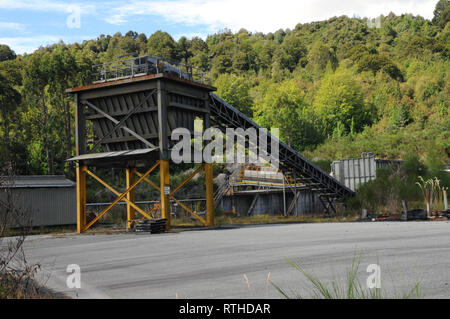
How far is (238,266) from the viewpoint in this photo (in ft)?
34.1

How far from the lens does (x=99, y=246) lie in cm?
1700

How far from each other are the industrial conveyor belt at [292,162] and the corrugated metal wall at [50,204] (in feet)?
38.0

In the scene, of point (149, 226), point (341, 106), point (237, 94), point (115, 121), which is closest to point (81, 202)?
point (115, 121)

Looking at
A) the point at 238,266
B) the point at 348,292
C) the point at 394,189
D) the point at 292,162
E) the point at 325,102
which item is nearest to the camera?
the point at 348,292

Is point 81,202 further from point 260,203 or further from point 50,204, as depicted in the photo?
point 260,203

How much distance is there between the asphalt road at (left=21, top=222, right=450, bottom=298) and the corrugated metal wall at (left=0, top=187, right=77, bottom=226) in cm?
1436

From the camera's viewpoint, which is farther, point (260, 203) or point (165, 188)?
point (260, 203)

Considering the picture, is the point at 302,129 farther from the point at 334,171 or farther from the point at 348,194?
the point at 348,194

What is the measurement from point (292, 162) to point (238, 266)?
23.1m

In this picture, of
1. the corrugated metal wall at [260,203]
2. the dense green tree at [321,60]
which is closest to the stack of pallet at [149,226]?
the corrugated metal wall at [260,203]

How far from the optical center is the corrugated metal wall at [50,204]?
2927cm

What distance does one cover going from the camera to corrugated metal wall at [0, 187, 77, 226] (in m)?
29.3

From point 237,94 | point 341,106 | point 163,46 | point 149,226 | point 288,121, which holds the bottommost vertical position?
point 149,226

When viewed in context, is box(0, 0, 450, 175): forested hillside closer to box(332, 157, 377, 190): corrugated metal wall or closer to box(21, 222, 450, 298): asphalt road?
box(332, 157, 377, 190): corrugated metal wall
